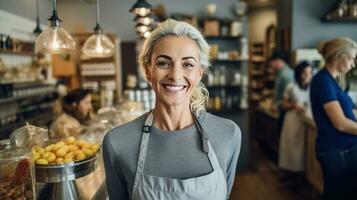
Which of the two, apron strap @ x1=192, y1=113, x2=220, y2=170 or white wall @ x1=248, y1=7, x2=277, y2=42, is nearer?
apron strap @ x1=192, y1=113, x2=220, y2=170

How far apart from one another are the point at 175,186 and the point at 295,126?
11.3ft

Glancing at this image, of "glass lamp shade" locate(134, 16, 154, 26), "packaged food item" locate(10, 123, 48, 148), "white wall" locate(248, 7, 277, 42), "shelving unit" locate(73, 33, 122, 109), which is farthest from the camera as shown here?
"white wall" locate(248, 7, 277, 42)

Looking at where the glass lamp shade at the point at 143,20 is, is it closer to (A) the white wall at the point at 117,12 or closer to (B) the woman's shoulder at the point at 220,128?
(B) the woman's shoulder at the point at 220,128

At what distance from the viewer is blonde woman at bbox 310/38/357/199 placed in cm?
243

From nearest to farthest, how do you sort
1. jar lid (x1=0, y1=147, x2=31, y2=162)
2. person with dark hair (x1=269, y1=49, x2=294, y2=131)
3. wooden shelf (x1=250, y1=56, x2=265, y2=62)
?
jar lid (x1=0, y1=147, x2=31, y2=162), person with dark hair (x1=269, y1=49, x2=294, y2=131), wooden shelf (x1=250, y1=56, x2=265, y2=62)

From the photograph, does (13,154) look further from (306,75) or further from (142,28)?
(306,75)

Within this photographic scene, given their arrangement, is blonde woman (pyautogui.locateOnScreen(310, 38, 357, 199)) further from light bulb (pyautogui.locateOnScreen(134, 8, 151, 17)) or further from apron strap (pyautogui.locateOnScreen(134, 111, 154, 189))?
apron strap (pyautogui.locateOnScreen(134, 111, 154, 189))

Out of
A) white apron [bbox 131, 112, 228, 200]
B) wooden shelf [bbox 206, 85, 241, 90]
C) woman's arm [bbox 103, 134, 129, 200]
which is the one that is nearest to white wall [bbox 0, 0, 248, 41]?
wooden shelf [bbox 206, 85, 241, 90]

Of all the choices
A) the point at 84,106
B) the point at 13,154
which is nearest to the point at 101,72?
the point at 84,106

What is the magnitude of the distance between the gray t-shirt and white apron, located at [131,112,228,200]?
0.06 ft

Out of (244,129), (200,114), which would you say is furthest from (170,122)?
(244,129)

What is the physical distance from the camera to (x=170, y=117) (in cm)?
129

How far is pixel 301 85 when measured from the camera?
173 inches

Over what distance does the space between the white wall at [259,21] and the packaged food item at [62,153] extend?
7.48 metres
